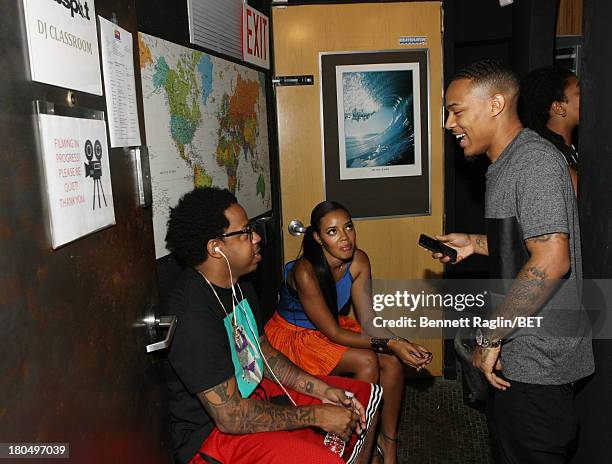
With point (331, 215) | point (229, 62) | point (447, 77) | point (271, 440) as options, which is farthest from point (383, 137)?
point (271, 440)

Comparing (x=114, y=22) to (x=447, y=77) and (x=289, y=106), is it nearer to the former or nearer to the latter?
(x=289, y=106)

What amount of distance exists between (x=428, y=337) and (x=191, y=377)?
237cm

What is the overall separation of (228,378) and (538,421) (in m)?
1.00

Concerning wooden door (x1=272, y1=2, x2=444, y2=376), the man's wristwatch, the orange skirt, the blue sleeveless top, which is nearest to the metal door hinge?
wooden door (x1=272, y1=2, x2=444, y2=376)

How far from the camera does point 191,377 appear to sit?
1565mm

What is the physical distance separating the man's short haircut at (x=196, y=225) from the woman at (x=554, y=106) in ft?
5.44

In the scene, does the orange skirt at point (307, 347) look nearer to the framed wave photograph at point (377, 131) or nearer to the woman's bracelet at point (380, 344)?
the woman's bracelet at point (380, 344)

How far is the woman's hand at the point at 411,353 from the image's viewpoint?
244cm

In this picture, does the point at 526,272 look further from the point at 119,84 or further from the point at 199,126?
the point at 199,126

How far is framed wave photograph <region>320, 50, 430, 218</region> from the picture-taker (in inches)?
131

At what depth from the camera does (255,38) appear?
2.94 meters

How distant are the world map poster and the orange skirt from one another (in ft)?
2.18

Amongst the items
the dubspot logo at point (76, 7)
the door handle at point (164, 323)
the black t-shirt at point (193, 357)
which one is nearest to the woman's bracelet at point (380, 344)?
the black t-shirt at point (193, 357)

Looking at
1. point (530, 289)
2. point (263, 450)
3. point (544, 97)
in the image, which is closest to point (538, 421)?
point (530, 289)
